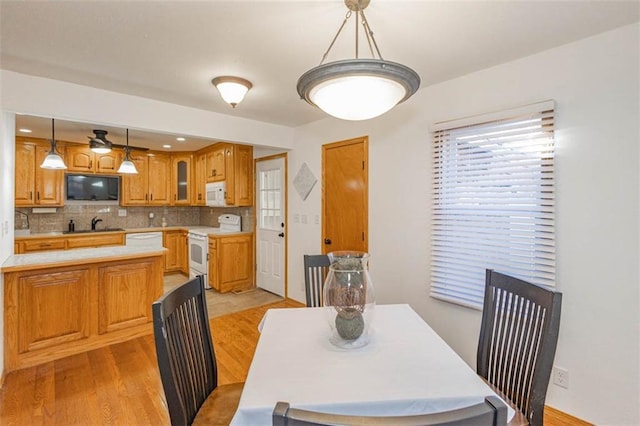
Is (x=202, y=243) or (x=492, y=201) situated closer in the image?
(x=492, y=201)

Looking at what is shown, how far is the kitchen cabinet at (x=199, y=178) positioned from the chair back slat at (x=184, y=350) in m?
Answer: 4.14

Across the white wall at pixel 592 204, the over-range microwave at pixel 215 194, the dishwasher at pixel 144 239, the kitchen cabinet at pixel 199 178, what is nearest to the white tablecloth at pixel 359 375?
the white wall at pixel 592 204

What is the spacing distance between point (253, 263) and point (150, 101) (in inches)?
107

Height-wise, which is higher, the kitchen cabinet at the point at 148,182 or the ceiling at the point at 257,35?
the ceiling at the point at 257,35

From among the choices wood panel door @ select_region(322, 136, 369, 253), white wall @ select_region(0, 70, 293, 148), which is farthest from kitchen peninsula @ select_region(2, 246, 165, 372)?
wood panel door @ select_region(322, 136, 369, 253)

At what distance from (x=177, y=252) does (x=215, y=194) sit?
5.04 feet

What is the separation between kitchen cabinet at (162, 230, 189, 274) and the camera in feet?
18.3

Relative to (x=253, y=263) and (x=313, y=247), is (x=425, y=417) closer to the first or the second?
(x=313, y=247)

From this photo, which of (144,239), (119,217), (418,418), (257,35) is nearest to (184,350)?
(418,418)

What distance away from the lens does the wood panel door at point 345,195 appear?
3.22 meters

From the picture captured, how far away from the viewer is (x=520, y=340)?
4.72ft

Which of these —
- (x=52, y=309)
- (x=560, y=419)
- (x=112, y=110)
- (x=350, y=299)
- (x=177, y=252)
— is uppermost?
(x=112, y=110)

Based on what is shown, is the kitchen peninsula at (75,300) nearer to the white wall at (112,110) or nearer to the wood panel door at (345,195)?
the white wall at (112,110)

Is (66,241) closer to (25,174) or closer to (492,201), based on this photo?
(25,174)
